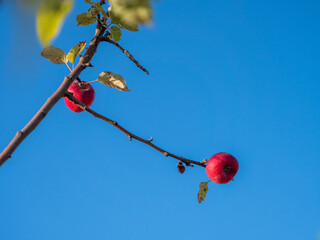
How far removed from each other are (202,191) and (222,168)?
0.36 metres

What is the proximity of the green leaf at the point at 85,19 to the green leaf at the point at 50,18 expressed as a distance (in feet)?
4.04

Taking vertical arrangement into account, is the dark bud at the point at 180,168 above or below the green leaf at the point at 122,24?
below

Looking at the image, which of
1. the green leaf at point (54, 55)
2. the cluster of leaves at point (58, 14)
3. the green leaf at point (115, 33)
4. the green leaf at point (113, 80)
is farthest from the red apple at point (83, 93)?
the cluster of leaves at point (58, 14)

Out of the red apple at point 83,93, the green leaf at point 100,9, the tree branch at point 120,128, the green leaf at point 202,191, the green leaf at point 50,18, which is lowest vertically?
the green leaf at point 50,18

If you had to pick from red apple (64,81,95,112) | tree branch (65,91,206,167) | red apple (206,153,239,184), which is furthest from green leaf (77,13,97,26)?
red apple (206,153,239,184)

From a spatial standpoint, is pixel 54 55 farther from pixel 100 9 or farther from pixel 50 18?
pixel 50 18

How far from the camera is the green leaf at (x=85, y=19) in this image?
161 cm

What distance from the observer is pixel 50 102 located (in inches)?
46.8

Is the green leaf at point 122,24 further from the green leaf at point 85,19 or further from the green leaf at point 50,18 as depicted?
the green leaf at point 50,18

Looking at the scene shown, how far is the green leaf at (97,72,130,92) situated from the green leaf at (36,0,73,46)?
1.27 metres

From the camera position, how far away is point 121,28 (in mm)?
1686

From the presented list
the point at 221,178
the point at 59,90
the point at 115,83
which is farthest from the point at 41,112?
the point at 221,178

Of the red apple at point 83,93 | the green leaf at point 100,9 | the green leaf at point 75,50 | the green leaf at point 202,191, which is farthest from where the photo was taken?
the red apple at point 83,93

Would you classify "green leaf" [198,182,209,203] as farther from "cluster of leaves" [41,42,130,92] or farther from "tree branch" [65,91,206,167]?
"cluster of leaves" [41,42,130,92]
